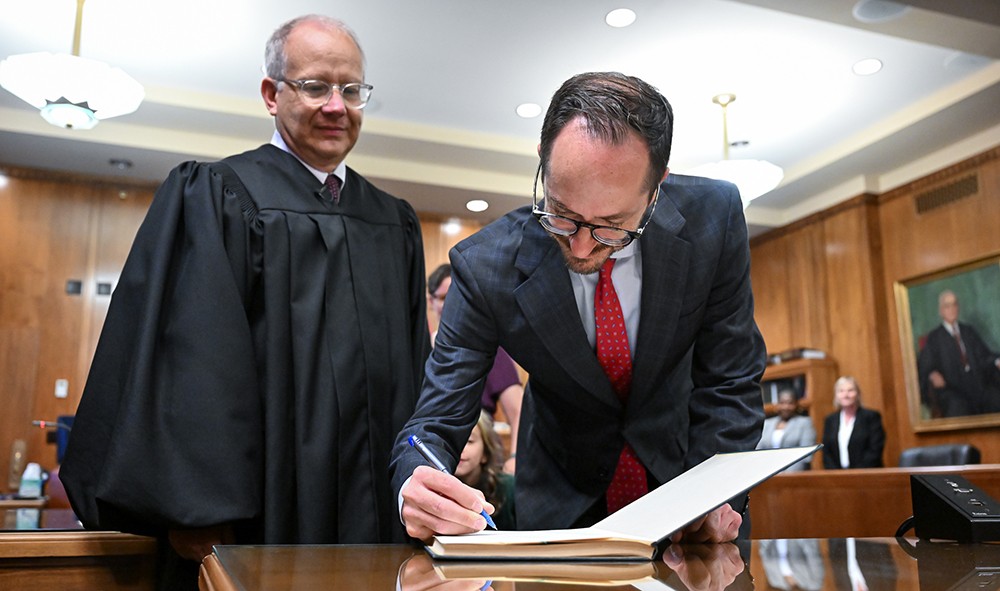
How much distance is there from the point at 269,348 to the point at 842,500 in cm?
217

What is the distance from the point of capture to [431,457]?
125cm

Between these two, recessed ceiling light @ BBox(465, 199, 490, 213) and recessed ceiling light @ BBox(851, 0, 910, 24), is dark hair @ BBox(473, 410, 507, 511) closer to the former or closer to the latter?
recessed ceiling light @ BBox(851, 0, 910, 24)

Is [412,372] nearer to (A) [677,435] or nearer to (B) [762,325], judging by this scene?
(A) [677,435]

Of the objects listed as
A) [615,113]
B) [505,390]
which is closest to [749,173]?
[505,390]

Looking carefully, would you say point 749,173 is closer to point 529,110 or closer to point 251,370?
point 529,110

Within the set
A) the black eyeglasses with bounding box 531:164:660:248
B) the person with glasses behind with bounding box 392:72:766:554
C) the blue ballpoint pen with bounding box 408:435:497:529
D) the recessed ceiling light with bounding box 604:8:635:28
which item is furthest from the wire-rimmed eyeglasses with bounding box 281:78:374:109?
the recessed ceiling light with bounding box 604:8:635:28

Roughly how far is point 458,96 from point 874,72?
3049 mm

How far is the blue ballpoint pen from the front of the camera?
1209 mm

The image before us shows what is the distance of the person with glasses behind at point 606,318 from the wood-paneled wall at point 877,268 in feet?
21.7

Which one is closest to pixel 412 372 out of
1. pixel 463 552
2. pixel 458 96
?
pixel 463 552

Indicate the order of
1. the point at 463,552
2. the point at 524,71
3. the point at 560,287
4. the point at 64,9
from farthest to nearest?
the point at 524,71, the point at 64,9, the point at 560,287, the point at 463,552

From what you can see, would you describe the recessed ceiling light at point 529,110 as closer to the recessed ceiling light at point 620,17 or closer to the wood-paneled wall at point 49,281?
the recessed ceiling light at point 620,17

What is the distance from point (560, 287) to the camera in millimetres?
1513

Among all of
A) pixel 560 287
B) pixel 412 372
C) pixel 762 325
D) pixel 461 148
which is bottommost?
pixel 412 372
